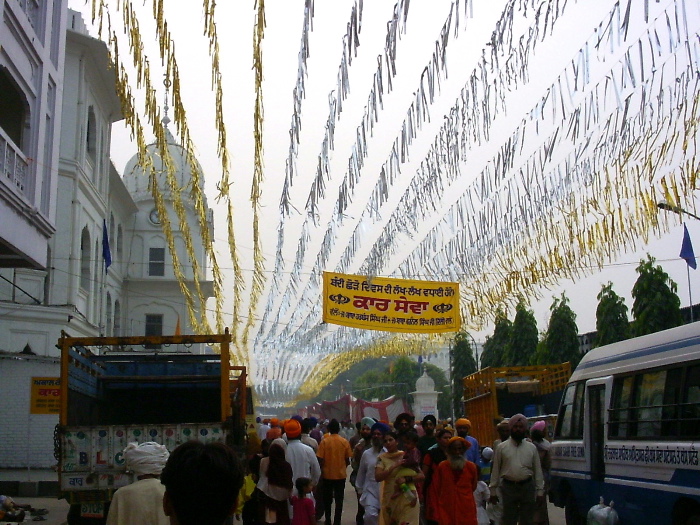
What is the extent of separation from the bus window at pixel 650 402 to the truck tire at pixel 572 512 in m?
2.28

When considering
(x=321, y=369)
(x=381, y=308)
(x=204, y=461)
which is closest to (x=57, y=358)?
(x=381, y=308)

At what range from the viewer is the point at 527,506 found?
10.2 m

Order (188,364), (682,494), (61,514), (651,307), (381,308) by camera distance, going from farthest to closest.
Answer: (651,307) < (381,308) < (61,514) < (188,364) < (682,494)

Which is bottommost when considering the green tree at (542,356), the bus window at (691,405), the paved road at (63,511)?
the paved road at (63,511)

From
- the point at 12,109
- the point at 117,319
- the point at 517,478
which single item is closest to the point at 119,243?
the point at 117,319

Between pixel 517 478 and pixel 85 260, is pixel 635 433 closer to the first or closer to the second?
pixel 517 478

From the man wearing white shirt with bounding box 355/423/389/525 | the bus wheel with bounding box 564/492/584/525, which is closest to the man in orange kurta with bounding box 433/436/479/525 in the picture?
the man wearing white shirt with bounding box 355/423/389/525

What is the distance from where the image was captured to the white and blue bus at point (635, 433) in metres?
8.73

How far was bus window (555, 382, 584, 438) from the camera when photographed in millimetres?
11883

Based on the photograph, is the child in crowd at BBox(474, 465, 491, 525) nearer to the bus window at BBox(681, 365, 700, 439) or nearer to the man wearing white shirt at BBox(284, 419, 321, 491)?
the man wearing white shirt at BBox(284, 419, 321, 491)

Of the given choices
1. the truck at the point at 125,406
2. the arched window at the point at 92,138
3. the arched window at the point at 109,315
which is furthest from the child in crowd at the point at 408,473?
the arched window at the point at 109,315

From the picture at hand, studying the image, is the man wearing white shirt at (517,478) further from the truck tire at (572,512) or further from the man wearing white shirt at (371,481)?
the truck tire at (572,512)

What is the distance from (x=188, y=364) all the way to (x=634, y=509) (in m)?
7.50

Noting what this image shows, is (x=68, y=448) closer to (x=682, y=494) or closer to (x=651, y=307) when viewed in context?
(x=682, y=494)
